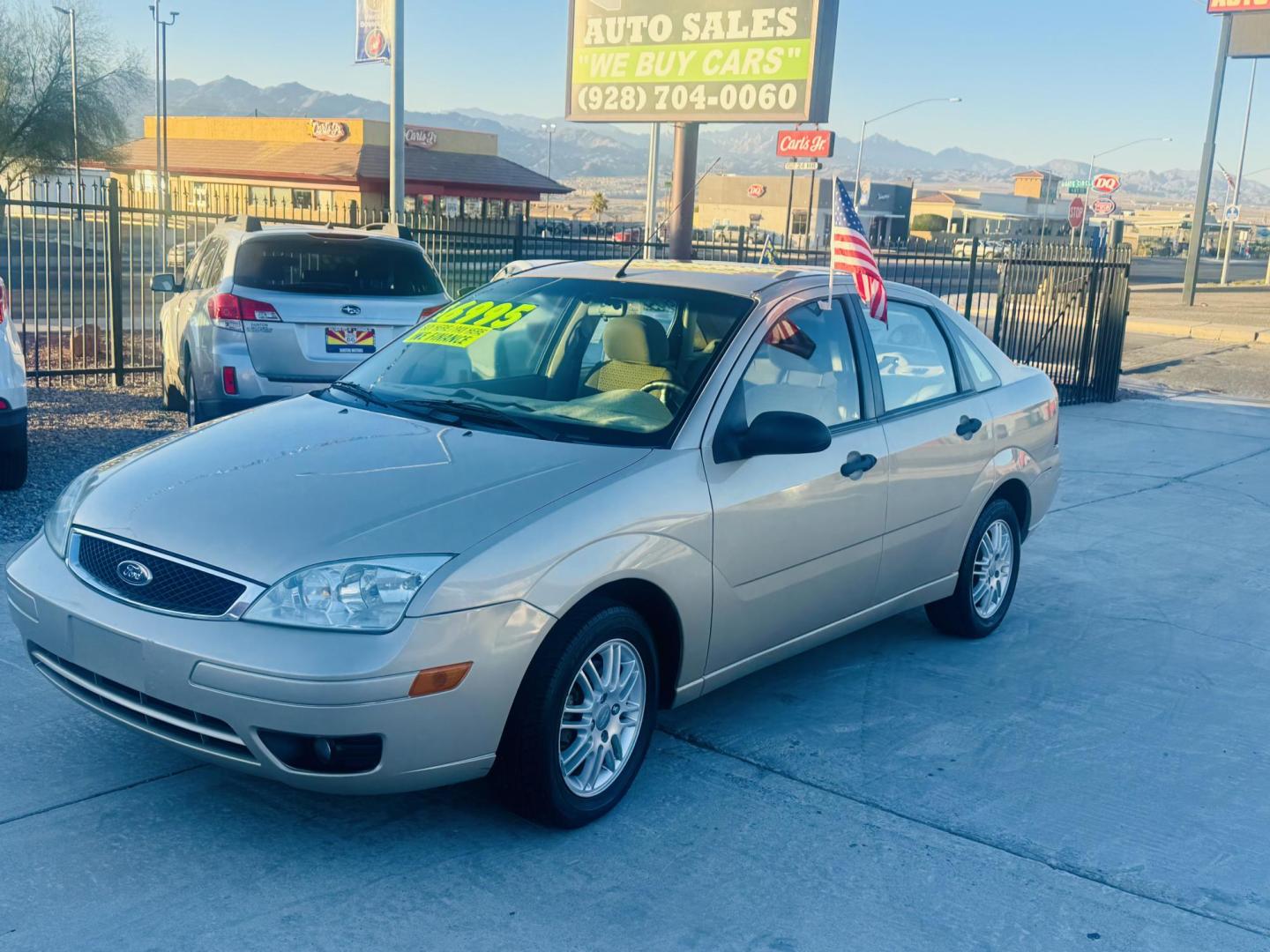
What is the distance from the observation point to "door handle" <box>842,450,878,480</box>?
4691 mm

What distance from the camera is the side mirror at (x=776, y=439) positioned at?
4152mm

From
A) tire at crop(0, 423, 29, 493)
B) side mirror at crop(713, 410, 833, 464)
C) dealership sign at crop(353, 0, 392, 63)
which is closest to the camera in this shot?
side mirror at crop(713, 410, 833, 464)

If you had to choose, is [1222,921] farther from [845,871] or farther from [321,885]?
[321,885]

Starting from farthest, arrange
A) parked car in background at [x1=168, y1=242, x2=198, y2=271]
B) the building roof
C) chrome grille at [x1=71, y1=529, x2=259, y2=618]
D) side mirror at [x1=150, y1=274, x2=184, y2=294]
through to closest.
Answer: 1. the building roof
2. parked car in background at [x1=168, y1=242, x2=198, y2=271]
3. side mirror at [x1=150, y1=274, x2=184, y2=294]
4. chrome grille at [x1=71, y1=529, x2=259, y2=618]

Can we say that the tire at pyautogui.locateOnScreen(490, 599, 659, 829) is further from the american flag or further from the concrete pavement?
the american flag

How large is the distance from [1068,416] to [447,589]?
1143 cm

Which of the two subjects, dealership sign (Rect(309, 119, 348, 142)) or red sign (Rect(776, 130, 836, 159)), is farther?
dealership sign (Rect(309, 119, 348, 142))

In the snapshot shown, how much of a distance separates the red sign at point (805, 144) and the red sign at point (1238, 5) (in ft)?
36.0

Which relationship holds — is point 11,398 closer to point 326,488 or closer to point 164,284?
point 164,284

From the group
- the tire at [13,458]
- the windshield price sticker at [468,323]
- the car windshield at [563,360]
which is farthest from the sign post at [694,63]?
the car windshield at [563,360]

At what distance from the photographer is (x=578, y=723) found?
3.74 m

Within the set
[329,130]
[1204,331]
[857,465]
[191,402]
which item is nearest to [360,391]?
[857,465]

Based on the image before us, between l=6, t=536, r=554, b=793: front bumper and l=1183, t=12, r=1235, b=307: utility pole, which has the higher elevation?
l=1183, t=12, r=1235, b=307: utility pole

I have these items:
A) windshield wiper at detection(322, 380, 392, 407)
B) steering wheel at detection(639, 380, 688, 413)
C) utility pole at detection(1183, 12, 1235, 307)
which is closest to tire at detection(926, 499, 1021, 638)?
steering wheel at detection(639, 380, 688, 413)
